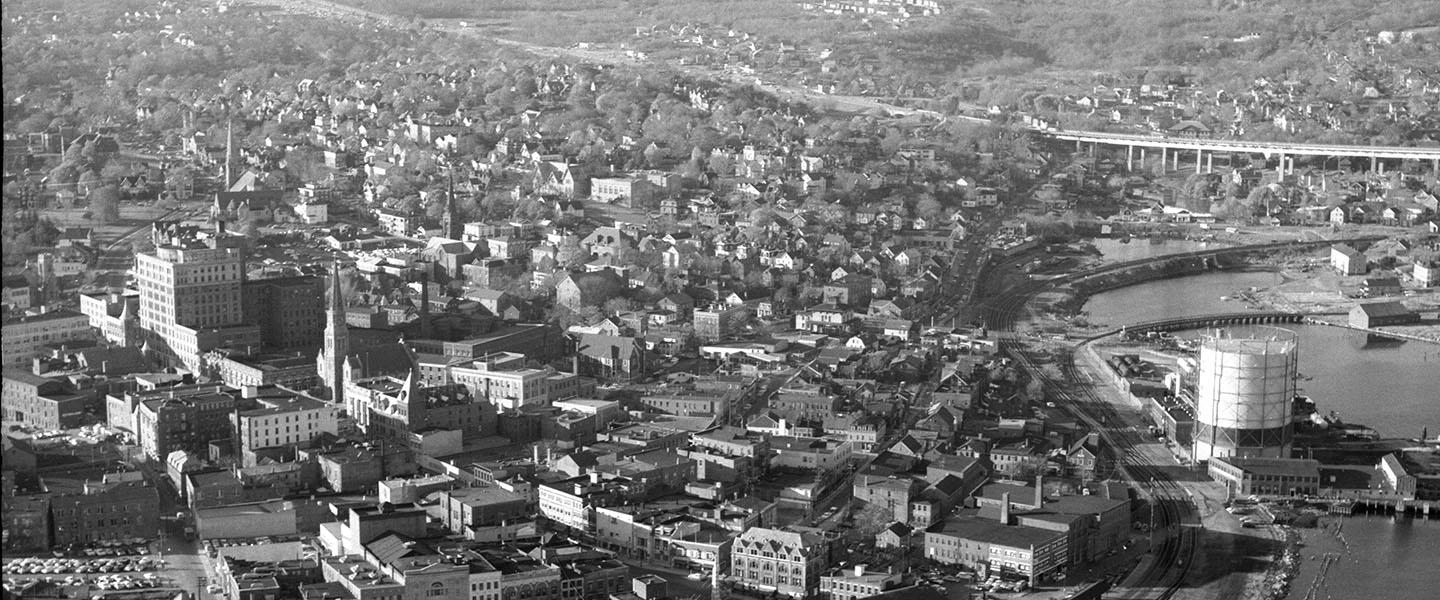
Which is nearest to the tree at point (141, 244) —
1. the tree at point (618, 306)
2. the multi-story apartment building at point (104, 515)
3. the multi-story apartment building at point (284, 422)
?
the tree at point (618, 306)

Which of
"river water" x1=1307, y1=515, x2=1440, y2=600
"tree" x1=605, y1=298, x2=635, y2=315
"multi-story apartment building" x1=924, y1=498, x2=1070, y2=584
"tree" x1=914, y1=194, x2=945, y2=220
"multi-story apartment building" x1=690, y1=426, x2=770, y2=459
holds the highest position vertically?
"tree" x1=914, y1=194, x2=945, y2=220

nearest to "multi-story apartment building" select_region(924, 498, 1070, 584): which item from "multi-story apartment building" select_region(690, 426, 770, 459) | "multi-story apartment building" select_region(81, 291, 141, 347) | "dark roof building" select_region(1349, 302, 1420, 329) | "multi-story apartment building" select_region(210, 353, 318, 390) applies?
"multi-story apartment building" select_region(690, 426, 770, 459)

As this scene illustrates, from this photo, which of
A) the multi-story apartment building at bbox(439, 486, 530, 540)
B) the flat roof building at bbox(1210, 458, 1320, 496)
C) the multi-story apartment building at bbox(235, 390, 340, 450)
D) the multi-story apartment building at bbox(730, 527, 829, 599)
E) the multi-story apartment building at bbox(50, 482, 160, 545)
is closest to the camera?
the multi-story apartment building at bbox(730, 527, 829, 599)

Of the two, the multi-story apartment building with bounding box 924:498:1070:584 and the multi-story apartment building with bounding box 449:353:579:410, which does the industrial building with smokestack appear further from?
the multi-story apartment building with bounding box 449:353:579:410

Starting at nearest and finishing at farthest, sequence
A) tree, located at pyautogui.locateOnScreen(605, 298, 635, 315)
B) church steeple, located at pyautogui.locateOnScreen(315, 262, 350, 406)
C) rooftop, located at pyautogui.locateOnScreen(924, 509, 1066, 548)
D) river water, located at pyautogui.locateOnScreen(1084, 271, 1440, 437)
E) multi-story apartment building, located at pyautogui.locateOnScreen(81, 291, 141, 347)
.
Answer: rooftop, located at pyautogui.locateOnScreen(924, 509, 1066, 548), church steeple, located at pyautogui.locateOnScreen(315, 262, 350, 406), river water, located at pyautogui.locateOnScreen(1084, 271, 1440, 437), multi-story apartment building, located at pyautogui.locateOnScreen(81, 291, 141, 347), tree, located at pyautogui.locateOnScreen(605, 298, 635, 315)

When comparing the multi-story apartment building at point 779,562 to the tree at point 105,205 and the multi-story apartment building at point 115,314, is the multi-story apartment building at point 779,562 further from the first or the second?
the tree at point 105,205

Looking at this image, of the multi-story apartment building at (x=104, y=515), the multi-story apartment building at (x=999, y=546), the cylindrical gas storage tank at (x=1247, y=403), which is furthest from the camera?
the cylindrical gas storage tank at (x=1247, y=403)

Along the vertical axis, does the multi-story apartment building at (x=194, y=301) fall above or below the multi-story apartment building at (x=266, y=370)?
above
